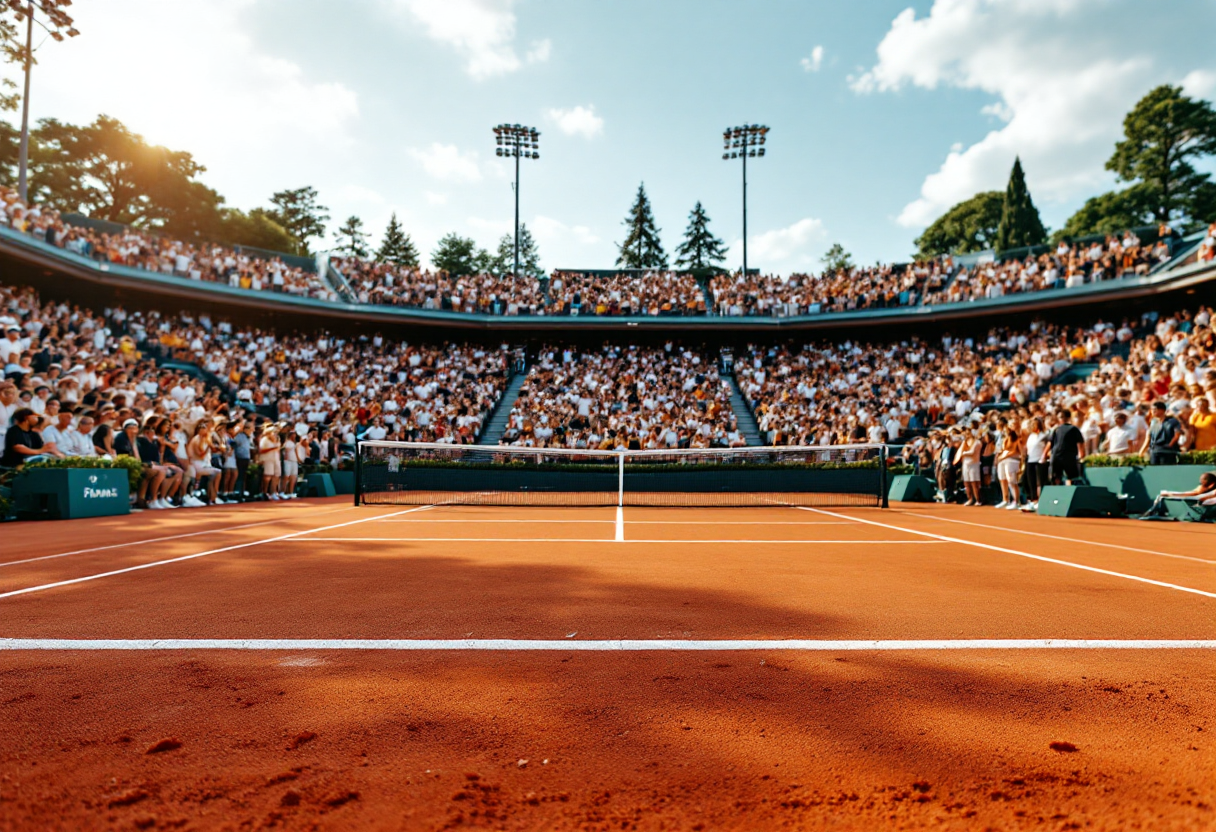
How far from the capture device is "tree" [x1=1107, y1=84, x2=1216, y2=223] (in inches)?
2045

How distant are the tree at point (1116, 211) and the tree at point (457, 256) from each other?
56462mm

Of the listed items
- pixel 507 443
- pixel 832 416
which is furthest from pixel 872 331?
pixel 507 443

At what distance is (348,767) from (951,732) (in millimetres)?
2055

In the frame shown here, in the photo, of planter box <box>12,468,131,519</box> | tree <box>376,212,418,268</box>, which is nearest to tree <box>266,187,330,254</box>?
tree <box>376,212,418,268</box>

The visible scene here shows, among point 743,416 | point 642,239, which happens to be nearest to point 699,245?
point 642,239

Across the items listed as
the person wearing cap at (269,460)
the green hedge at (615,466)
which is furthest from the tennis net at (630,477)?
the person wearing cap at (269,460)

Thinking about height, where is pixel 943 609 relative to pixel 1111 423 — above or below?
below

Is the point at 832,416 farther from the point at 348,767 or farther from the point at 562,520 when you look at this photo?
the point at 348,767

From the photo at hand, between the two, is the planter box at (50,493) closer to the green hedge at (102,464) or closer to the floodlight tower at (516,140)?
the green hedge at (102,464)

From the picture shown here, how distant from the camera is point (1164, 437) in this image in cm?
1130

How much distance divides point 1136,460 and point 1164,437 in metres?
0.82

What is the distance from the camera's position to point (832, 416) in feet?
83.8

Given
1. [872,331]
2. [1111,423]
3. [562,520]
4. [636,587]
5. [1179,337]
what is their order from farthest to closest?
[872,331] < [1179,337] < [1111,423] < [562,520] < [636,587]

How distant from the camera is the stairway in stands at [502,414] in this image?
27453mm
